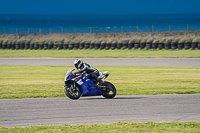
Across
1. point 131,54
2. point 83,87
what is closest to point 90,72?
point 83,87

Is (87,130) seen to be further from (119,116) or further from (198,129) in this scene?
(198,129)

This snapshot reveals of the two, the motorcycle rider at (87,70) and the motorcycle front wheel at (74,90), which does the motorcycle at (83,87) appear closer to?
the motorcycle front wheel at (74,90)

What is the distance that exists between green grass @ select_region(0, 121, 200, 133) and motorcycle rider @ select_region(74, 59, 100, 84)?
3912 millimetres

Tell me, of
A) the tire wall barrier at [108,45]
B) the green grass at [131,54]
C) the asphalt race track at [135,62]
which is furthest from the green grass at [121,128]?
the tire wall barrier at [108,45]

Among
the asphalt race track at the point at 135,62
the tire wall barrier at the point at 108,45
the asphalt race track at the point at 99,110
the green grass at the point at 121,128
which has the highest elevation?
the tire wall barrier at the point at 108,45

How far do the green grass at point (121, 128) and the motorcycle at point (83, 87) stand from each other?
385cm

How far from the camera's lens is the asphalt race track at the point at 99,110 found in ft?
28.1

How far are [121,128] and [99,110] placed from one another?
2264 mm

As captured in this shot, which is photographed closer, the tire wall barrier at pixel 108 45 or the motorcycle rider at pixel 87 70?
the motorcycle rider at pixel 87 70

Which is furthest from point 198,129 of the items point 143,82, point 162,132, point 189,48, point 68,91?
point 189,48

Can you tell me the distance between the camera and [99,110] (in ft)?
32.0

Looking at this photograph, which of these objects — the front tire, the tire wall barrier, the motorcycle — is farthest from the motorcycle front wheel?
the tire wall barrier

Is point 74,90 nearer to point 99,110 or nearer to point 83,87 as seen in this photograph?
point 83,87

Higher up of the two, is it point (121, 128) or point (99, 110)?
point (99, 110)
